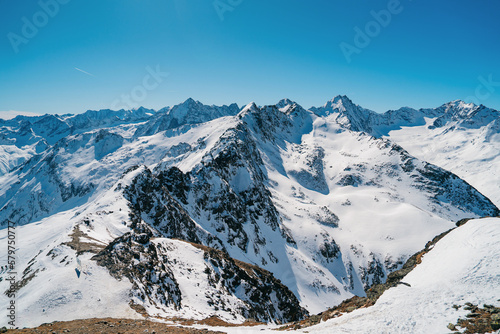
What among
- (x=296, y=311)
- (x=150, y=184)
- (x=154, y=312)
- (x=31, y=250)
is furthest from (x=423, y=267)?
(x=31, y=250)

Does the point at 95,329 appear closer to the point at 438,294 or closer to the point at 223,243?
the point at 438,294

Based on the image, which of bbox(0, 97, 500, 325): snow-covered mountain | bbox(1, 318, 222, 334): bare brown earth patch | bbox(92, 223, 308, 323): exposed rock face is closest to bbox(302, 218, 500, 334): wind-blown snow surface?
bbox(1, 318, 222, 334): bare brown earth patch

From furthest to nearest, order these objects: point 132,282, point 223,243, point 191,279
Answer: point 223,243, point 191,279, point 132,282

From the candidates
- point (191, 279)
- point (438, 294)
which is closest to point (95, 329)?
point (191, 279)

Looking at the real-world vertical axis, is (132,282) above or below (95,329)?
above

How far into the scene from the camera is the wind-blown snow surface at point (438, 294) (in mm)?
14734

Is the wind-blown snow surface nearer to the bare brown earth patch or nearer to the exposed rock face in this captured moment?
the bare brown earth patch

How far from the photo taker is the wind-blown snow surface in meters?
14.7

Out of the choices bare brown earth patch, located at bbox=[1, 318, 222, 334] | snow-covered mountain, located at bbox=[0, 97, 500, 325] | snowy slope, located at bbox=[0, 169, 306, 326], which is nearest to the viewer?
bare brown earth patch, located at bbox=[1, 318, 222, 334]

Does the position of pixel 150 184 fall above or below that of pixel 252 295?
above

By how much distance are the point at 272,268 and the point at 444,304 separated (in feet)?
295

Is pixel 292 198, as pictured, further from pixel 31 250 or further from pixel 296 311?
pixel 31 250

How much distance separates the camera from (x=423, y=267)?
21.3m

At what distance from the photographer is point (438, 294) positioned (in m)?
16.2
